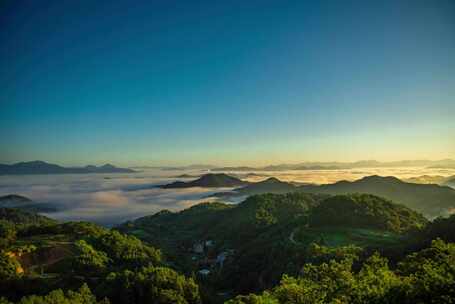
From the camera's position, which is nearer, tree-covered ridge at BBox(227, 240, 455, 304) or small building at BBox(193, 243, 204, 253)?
tree-covered ridge at BBox(227, 240, 455, 304)

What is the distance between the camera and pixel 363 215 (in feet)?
268

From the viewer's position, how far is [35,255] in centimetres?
5809

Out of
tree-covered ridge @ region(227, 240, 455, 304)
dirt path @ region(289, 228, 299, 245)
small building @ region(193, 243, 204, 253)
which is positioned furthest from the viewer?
small building @ region(193, 243, 204, 253)

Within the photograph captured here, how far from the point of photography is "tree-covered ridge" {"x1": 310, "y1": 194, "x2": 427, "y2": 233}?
3086 inches

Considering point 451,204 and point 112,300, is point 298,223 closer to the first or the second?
point 112,300

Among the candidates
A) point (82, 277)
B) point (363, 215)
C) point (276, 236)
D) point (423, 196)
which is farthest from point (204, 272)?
point (423, 196)

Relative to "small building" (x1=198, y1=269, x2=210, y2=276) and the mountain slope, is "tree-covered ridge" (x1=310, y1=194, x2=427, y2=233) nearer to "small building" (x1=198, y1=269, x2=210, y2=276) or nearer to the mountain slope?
"small building" (x1=198, y1=269, x2=210, y2=276)

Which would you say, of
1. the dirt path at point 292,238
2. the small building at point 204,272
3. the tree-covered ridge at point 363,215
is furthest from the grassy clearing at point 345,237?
the small building at point 204,272

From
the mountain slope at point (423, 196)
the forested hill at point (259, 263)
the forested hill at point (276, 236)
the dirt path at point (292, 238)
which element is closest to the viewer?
the forested hill at point (259, 263)

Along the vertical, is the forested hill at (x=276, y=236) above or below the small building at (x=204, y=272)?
above

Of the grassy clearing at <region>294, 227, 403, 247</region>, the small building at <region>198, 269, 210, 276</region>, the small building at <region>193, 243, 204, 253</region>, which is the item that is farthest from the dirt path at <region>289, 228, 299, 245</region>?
the small building at <region>193, 243, 204, 253</region>

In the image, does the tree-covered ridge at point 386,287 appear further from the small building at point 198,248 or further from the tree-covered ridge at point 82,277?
the small building at point 198,248

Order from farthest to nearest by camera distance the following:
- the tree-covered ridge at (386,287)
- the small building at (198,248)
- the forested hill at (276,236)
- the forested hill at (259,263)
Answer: the small building at (198,248) → the forested hill at (276,236) → the forested hill at (259,263) → the tree-covered ridge at (386,287)

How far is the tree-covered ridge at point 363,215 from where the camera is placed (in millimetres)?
78375
